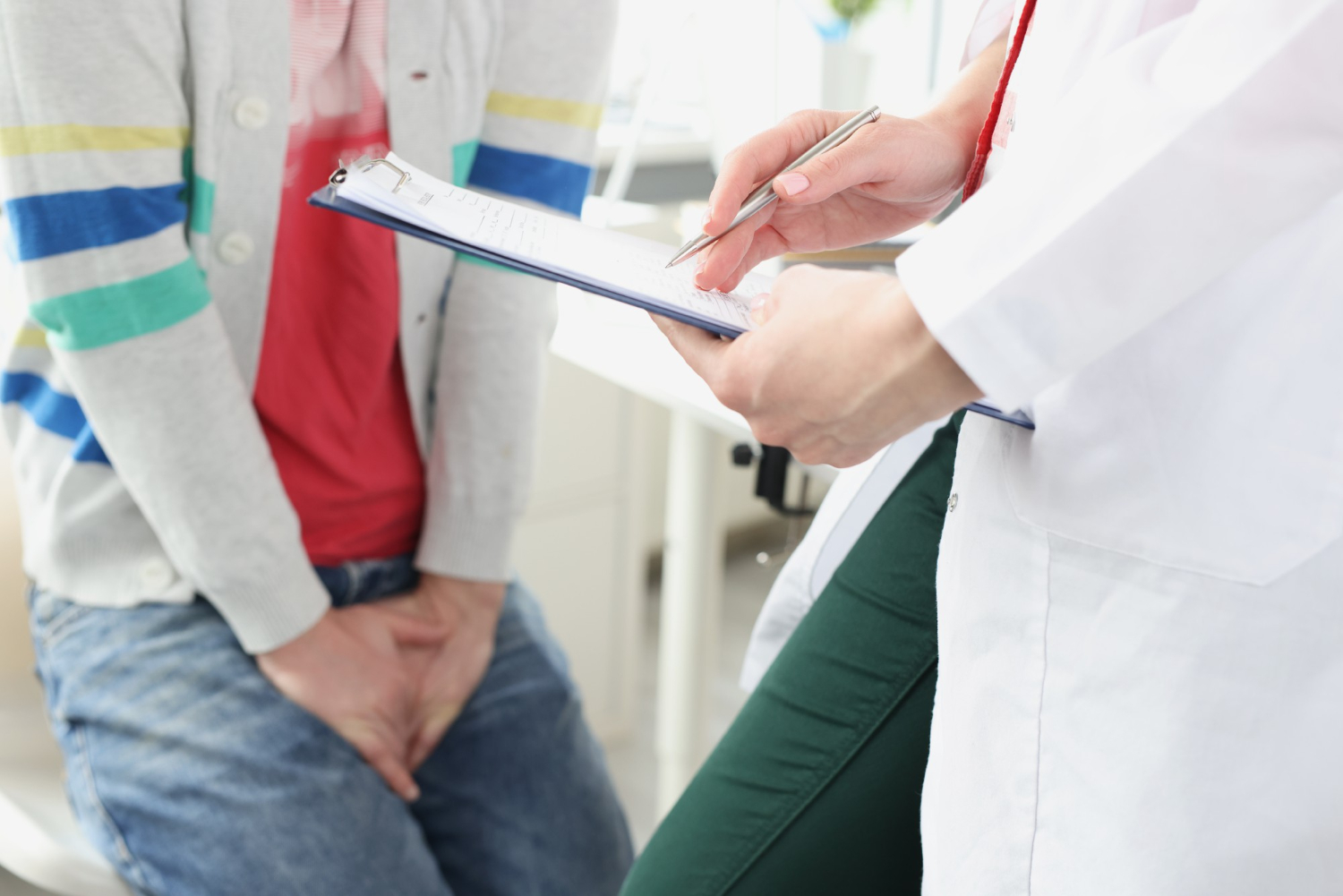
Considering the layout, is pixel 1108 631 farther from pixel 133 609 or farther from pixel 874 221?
pixel 133 609

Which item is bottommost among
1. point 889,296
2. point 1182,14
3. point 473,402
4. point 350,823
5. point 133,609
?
point 350,823

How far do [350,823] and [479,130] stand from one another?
52 cm

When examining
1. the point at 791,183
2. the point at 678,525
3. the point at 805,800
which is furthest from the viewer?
the point at 678,525

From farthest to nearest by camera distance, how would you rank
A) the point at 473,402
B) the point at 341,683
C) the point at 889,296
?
the point at 473,402, the point at 341,683, the point at 889,296

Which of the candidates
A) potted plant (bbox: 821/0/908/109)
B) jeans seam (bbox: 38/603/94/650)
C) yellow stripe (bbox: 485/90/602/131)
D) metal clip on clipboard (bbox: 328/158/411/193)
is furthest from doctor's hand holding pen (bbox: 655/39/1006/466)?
potted plant (bbox: 821/0/908/109)

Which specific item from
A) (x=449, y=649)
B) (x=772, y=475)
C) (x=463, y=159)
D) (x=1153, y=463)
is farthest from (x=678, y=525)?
(x=1153, y=463)

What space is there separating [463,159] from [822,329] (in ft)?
1.67

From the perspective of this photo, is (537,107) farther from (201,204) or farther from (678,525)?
(678,525)

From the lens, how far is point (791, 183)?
587 mm

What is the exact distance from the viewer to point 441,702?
2.90 ft

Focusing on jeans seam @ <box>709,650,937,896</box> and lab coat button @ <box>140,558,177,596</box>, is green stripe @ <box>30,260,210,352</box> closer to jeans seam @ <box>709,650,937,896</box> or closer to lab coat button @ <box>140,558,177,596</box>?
lab coat button @ <box>140,558,177,596</box>

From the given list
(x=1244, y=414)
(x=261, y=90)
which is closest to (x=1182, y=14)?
(x=1244, y=414)

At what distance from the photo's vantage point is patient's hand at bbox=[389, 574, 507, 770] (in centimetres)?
88

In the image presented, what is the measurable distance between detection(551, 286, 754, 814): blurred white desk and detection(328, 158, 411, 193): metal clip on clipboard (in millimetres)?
551
